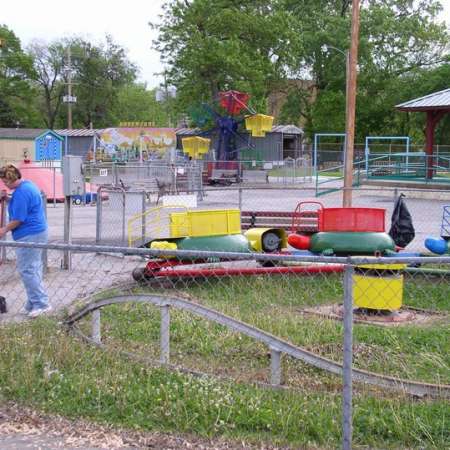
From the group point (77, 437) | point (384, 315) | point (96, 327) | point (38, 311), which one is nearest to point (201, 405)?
point (77, 437)

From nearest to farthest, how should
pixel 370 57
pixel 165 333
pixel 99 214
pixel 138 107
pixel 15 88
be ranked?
pixel 165 333, pixel 99 214, pixel 370 57, pixel 15 88, pixel 138 107

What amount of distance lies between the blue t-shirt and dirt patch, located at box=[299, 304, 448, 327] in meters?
3.04

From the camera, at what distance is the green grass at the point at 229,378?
4.33m

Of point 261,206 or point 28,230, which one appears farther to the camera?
point 261,206

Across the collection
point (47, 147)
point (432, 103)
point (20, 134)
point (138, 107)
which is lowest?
point (47, 147)

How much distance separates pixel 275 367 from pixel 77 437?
143cm

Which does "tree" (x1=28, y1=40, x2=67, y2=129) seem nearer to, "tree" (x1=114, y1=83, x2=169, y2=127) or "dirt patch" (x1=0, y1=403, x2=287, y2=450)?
"tree" (x1=114, y1=83, x2=169, y2=127)

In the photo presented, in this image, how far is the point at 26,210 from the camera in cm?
740

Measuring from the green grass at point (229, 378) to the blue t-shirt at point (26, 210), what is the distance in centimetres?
126

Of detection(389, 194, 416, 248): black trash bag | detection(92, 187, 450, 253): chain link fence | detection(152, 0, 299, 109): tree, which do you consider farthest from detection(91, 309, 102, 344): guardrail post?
detection(152, 0, 299, 109): tree

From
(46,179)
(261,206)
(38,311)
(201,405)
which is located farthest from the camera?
(46,179)

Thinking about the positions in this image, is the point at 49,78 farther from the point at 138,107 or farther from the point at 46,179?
the point at 46,179

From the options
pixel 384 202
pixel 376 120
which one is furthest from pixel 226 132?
pixel 376 120

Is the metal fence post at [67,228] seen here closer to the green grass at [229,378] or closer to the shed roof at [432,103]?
the green grass at [229,378]
